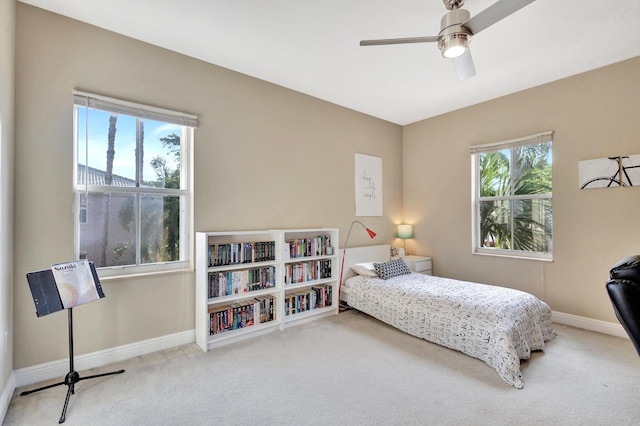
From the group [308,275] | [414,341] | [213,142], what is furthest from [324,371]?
[213,142]

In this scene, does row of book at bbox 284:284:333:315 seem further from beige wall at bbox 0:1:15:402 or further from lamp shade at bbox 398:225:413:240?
beige wall at bbox 0:1:15:402

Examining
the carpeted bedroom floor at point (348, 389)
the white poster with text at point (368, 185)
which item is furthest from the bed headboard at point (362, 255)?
the carpeted bedroom floor at point (348, 389)

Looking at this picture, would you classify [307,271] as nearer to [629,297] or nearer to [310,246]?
[310,246]

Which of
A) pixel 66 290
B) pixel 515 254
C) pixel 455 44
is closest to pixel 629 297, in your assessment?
pixel 455 44

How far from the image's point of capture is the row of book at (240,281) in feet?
9.11

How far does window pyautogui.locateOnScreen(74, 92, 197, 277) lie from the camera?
7.85 ft

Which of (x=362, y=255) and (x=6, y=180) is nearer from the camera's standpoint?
(x=6, y=180)

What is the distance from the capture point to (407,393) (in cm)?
202

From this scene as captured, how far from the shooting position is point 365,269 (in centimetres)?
377

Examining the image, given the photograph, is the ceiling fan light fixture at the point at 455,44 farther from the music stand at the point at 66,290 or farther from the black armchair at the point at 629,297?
the music stand at the point at 66,290

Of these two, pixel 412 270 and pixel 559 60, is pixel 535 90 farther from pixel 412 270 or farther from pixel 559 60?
pixel 412 270

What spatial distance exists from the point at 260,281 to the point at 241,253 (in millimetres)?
378

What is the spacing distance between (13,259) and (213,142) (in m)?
1.75

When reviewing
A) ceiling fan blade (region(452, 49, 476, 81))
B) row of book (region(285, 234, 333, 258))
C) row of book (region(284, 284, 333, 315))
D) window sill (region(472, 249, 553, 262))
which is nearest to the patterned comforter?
row of book (region(284, 284, 333, 315))
